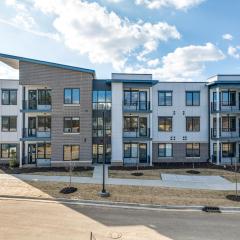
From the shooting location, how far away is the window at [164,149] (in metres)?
34.1

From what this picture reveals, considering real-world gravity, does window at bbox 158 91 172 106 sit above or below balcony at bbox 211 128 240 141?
above

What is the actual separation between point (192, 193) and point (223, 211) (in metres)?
3.57

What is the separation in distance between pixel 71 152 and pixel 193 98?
50.6ft

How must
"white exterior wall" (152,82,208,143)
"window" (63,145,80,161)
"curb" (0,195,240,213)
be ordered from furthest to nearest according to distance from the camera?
"white exterior wall" (152,82,208,143)
"window" (63,145,80,161)
"curb" (0,195,240,213)

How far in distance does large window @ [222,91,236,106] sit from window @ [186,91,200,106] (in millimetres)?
2880

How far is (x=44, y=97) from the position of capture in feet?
103

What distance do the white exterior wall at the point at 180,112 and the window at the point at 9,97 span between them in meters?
15.9

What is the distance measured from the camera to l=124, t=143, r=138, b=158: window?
32.5m

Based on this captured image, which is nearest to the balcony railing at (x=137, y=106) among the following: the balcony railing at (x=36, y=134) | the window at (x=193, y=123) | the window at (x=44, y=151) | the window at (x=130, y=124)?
the window at (x=130, y=124)

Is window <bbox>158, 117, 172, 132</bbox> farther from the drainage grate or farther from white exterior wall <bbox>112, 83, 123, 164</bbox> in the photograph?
the drainage grate

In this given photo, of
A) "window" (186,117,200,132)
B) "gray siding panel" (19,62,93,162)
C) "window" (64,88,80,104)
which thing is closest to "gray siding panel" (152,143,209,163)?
"window" (186,117,200,132)

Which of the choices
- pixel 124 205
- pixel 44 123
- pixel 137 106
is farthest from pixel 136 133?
pixel 124 205

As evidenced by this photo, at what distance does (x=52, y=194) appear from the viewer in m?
19.4

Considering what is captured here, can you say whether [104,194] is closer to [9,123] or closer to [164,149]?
[164,149]
